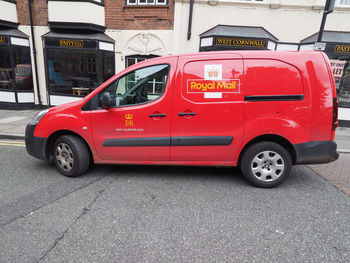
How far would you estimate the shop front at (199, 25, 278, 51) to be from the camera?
8055 millimetres

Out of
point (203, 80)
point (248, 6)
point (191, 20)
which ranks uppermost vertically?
point (248, 6)

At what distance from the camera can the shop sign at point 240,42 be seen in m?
8.06

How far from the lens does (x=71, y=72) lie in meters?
10.3

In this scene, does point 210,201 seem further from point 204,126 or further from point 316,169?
point 316,169

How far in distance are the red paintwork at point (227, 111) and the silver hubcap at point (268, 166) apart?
312 millimetres

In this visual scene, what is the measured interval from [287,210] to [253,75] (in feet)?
6.34

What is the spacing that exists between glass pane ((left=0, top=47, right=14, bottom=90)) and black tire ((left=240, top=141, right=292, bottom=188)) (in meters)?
11.1

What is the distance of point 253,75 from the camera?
3174 mm

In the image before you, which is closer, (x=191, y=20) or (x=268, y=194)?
(x=268, y=194)

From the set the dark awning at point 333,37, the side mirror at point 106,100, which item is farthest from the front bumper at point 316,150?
the dark awning at point 333,37

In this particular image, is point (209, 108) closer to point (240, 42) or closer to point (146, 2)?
point (240, 42)

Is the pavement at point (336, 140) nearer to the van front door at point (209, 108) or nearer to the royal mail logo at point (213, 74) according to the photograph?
the van front door at point (209, 108)

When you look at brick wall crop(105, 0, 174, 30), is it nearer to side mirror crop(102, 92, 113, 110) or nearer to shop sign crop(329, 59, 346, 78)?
shop sign crop(329, 59, 346, 78)

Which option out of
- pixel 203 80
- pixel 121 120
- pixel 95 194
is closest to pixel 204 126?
pixel 203 80
